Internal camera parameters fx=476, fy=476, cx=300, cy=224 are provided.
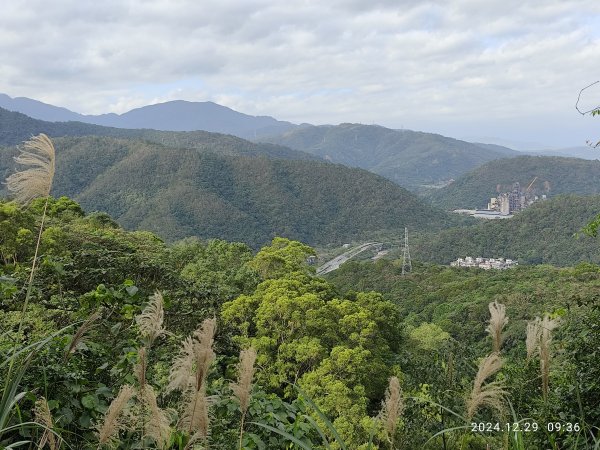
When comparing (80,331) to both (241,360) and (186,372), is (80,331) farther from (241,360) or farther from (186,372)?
(241,360)

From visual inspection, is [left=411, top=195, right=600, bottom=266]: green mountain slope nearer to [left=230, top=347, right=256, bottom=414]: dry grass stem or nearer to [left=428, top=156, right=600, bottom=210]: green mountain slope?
[left=428, top=156, right=600, bottom=210]: green mountain slope

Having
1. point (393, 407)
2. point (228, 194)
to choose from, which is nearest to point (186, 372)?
point (393, 407)

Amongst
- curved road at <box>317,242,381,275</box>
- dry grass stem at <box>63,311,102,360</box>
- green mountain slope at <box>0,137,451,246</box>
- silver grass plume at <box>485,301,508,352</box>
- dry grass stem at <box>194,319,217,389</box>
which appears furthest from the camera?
green mountain slope at <box>0,137,451,246</box>

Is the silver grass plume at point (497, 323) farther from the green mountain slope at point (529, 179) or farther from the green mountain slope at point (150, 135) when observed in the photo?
the green mountain slope at point (529, 179)

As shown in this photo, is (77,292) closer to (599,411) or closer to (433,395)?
(433,395)

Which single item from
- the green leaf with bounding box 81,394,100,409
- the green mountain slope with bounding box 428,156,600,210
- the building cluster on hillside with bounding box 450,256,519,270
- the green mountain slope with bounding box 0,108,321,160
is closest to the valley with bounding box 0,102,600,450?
the green leaf with bounding box 81,394,100,409
